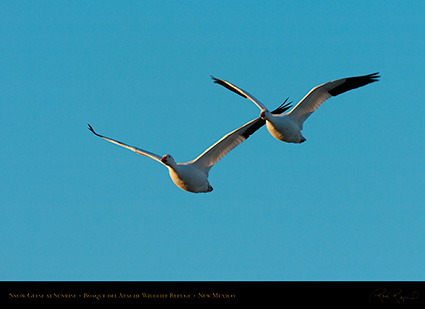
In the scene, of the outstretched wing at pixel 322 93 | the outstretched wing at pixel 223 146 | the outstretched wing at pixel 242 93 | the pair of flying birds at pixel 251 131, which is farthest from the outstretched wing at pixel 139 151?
the outstretched wing at pixel 322 93

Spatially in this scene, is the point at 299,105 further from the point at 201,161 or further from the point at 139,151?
the point at 139,151

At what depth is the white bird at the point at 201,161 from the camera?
2012 cm

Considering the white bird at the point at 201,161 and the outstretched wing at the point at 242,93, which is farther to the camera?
the outstretched wing at the point at 242,93

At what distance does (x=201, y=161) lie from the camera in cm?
2083

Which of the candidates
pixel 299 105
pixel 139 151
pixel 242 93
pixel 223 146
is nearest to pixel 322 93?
pixel 299 105

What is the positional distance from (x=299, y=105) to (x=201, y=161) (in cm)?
352

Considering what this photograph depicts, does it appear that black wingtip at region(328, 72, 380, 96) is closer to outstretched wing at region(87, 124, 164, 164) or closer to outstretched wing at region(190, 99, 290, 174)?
outstretched wing at region(190, 99, 290, 174)
